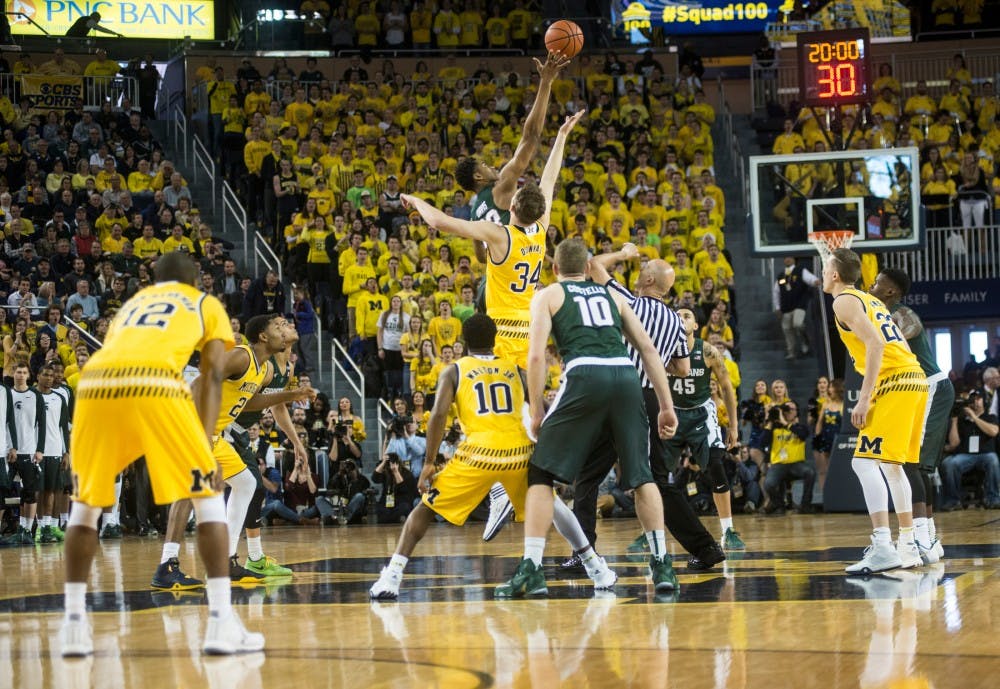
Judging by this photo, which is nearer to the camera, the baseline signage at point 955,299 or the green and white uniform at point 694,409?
the green and white uniform at point 694,409

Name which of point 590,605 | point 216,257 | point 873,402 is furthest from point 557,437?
point 216,257

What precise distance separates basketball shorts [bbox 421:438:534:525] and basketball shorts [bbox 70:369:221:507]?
90.8 inches

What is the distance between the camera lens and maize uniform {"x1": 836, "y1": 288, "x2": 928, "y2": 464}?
954 cm

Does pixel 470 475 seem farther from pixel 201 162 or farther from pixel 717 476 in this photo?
pixel 201 162

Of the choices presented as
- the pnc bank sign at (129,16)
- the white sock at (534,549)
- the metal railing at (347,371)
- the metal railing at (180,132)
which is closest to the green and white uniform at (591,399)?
the white sock at (534,549)

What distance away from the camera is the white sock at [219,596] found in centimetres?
644

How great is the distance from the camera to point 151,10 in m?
29.5

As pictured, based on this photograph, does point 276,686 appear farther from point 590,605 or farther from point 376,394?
point 376,394

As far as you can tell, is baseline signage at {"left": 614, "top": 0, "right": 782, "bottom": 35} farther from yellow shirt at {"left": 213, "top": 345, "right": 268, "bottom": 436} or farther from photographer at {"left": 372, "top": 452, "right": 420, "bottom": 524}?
yellow shirt at {"left": 213, "top": 345, "right": 268, "bottom": 436}

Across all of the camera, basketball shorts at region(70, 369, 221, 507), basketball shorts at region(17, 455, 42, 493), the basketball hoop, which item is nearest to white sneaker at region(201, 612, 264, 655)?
basketball shorts at region(70, 369, 221, 507)

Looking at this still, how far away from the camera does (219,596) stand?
6438mm

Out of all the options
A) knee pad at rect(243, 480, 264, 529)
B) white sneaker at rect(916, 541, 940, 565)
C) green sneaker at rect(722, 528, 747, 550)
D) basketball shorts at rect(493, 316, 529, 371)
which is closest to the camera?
basketball shorts at rect(493, 316, 529, 371)

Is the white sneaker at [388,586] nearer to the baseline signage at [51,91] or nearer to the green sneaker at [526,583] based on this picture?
the green sneaker at [526,583]

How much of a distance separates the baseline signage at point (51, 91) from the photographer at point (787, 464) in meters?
13.9
